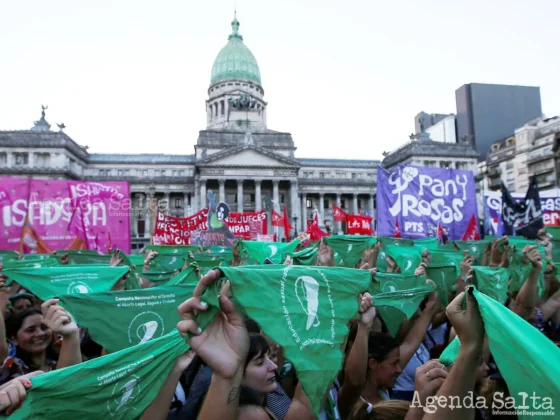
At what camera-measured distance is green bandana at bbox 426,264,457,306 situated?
8.17m

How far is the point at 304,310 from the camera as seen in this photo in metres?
3.26

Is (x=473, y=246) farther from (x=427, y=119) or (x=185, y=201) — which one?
(x=427, y=119)

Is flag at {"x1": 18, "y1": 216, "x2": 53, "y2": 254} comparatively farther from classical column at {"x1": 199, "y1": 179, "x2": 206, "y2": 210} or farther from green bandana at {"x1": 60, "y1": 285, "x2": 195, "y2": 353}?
classical column at {"x1": 199, "y1": 179, "x2": 206, "y2": 210}

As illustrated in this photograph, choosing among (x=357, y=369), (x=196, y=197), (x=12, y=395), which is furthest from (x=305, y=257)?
(x=196, y=197)

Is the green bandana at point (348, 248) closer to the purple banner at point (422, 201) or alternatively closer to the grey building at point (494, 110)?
the purple banner at point (422, 201)

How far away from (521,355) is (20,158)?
63.5 metres

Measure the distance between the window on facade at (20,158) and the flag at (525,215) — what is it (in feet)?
185

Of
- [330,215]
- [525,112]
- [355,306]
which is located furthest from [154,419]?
[525,112]

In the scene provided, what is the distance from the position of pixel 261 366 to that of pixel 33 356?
2.73 meters

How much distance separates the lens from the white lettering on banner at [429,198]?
13.2 metres

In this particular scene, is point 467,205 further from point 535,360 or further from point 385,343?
point 535,360

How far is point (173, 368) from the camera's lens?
3.20 metres

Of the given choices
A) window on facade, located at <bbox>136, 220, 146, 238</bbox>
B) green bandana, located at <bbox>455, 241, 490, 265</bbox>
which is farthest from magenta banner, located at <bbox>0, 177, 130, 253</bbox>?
window on facade, located at <bbox>136, 220, 146, 238</bbox>

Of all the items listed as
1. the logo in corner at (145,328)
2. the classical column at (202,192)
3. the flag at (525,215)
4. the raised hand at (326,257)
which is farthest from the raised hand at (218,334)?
the classical column at (202,192)
